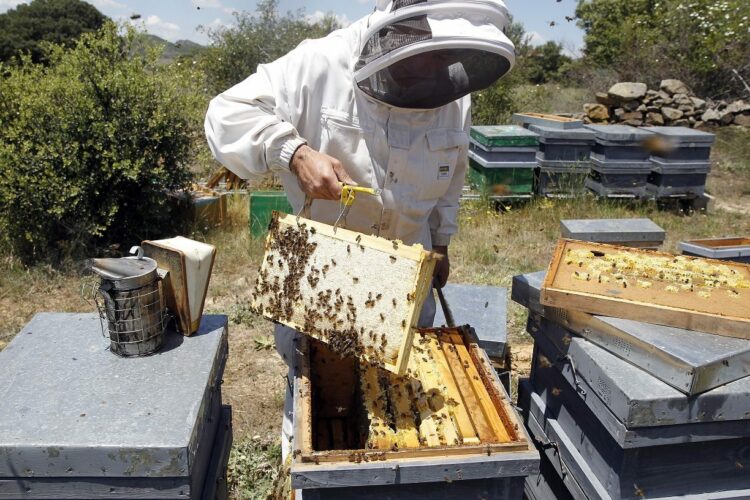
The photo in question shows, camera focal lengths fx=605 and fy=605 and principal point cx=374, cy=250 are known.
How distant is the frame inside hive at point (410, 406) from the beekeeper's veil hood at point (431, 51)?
0.90 meters

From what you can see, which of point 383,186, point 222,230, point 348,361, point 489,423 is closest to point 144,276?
point 348,361

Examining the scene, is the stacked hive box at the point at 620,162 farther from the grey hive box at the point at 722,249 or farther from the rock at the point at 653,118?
the rock at the point at 653,118

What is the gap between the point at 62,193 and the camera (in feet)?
18.0

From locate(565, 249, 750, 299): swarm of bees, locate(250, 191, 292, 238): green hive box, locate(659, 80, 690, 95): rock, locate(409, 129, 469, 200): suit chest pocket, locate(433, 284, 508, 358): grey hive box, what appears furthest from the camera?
locate(659, 80, 690, 95): rock

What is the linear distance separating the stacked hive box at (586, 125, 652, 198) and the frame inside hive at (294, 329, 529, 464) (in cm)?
600

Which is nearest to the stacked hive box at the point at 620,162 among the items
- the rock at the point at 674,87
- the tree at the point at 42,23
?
the rock at the point at 674,87

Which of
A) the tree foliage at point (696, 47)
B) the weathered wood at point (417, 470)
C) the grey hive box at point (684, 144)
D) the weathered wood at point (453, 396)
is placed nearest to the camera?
the weathered wood at point (417, 470)

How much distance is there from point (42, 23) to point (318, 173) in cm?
3588

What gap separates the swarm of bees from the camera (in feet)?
7.16

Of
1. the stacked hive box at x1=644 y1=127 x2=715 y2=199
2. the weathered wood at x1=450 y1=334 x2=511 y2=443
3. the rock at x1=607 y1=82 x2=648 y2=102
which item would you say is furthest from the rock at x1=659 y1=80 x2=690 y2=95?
the weathered wood at x1=450 y1=334 x2=511 y2=443

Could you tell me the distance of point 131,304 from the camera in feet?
6.46

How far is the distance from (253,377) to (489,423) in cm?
277

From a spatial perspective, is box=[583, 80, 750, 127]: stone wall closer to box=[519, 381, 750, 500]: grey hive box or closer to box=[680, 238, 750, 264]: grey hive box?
box=[680, 238, 750, 264]: grey hive box

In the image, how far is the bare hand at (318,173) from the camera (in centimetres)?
205
